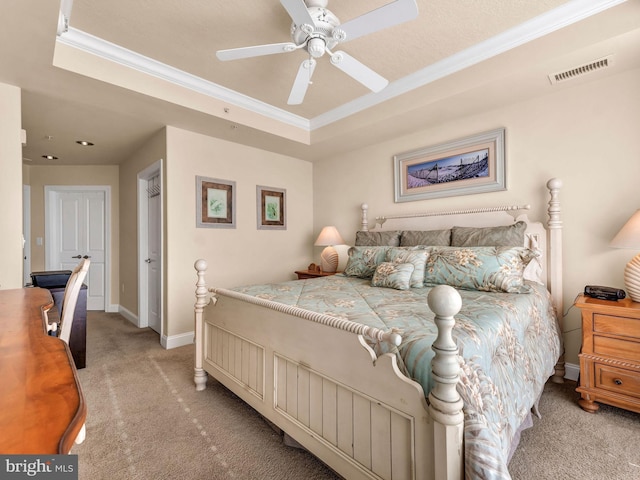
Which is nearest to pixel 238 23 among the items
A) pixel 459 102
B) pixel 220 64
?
pixel 220 64

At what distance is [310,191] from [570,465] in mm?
3866

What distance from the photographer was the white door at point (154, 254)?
366cm

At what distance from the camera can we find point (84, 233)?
4898 mm

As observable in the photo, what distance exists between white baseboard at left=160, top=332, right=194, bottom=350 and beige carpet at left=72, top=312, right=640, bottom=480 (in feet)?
2.42

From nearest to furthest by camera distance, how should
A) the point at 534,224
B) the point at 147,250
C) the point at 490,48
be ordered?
the point at 490,48 < the point at 534,224 < the point at 147,250

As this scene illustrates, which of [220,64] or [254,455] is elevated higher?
[220,64]

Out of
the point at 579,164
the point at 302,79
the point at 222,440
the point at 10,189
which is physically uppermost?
the point at 302,79

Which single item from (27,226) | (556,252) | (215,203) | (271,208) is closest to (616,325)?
(556,252)

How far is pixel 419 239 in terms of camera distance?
2.90 meters

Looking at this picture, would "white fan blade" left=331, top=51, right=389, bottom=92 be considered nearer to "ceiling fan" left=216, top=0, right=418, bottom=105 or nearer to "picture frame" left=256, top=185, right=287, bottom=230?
"ceiling fan" left=216, top=0, right=418, bottom=105

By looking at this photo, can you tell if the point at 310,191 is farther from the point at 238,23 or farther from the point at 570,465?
the point at 570,465

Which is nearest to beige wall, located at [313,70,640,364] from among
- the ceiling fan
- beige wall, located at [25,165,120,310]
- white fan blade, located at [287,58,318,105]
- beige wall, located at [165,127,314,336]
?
the ceiling fan

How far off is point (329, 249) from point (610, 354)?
8.59 feet

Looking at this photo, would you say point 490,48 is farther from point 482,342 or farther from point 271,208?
point 271,208
